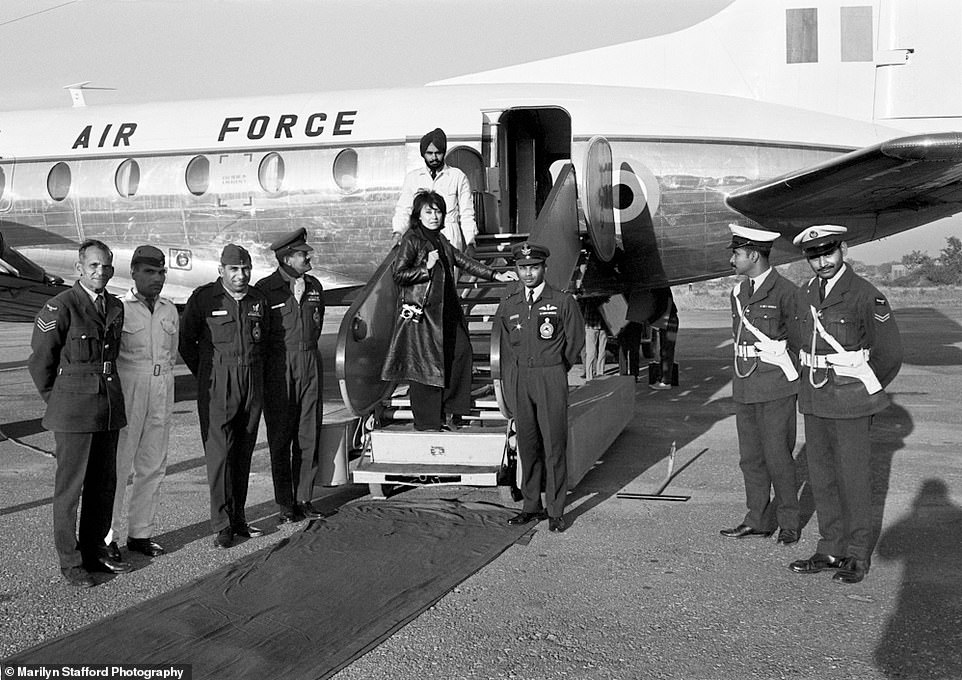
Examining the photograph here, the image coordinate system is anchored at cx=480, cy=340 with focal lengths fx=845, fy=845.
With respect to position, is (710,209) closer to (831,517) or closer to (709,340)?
(831,517)

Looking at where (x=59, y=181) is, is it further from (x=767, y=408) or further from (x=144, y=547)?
(x=767, y=408)

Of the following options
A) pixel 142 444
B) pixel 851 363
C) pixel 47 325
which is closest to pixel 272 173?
pixel 142 444

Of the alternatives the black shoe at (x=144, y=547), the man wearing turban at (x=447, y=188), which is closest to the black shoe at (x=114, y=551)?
the black shoe at (x=144, y=547)

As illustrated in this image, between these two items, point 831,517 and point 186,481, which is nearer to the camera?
point 831,517

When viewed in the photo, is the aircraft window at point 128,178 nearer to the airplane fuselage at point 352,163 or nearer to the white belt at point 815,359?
the airplane fuselage at point 352,163

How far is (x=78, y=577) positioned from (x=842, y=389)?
450cm

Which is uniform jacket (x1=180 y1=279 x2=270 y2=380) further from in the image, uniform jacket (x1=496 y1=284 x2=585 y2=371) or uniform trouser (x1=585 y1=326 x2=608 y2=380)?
uniform trouser (x1=585 y1=326 x2=608 y2=380)

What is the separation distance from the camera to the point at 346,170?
1096 cm

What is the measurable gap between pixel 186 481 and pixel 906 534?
572cm

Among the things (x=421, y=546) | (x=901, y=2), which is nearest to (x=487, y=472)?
(x=421, y=546)

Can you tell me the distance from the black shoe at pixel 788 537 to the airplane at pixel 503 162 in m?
A: 4.50

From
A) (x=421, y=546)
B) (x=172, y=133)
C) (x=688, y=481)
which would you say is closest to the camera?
(x=421, y=546)

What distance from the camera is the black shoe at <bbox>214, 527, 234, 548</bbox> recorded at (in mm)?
5477

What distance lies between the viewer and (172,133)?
11.7 metres
